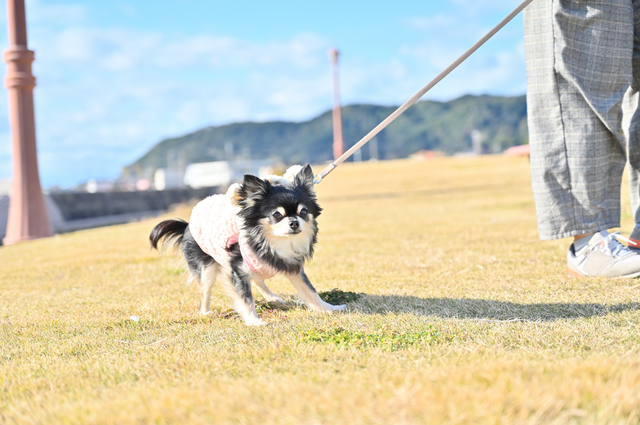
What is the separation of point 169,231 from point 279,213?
133cm

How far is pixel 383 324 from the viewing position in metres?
2.75

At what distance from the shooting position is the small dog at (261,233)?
10.0ft

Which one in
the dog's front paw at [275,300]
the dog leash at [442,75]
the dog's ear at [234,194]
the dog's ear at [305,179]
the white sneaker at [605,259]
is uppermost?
the dog leash at [442,75]

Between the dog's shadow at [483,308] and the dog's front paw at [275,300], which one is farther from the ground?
the dog's shadow at [483,308]

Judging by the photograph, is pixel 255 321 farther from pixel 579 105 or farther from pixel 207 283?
pixel 579 105

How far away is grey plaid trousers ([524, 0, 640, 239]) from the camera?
3482mm

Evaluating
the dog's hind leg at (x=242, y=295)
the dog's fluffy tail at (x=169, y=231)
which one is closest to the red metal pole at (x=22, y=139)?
the dog's fluffy tail at (x=169, y=231)

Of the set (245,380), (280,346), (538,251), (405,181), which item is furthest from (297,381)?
(405,181)

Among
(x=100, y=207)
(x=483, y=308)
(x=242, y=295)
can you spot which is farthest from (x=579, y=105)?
(x=100, y=207)

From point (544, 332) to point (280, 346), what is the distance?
1.20m

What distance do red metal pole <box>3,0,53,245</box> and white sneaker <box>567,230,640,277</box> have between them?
9108mm

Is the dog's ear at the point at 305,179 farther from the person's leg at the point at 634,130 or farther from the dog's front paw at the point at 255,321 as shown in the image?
the person's leg at the point at 634,130

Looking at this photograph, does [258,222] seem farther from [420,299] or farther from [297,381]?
[297,381]

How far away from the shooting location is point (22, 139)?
31.2 ft
